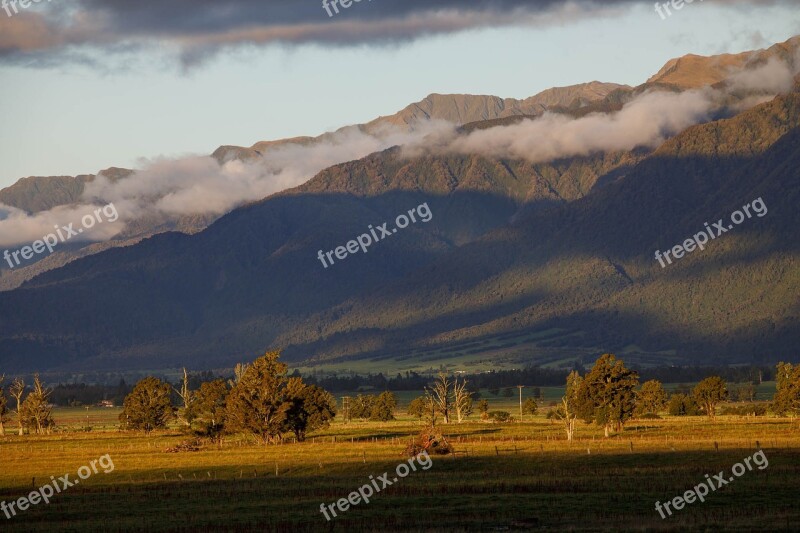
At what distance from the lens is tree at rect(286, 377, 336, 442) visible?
140625mm

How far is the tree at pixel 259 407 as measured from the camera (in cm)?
13838

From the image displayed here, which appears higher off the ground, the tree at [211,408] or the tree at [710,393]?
the tree at [211,408]

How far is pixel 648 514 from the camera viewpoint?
7575 centimetres

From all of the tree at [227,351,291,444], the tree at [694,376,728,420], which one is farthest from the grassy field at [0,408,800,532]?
the tree at [694,376,728,420]

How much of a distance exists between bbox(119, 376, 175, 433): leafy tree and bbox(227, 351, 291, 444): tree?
32801mm

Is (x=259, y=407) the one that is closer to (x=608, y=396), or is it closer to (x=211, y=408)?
(x=211, y=408)

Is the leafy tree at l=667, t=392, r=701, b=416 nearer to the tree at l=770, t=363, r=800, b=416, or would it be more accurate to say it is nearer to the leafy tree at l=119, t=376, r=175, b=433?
the tree at l=770, t=363, r=800, b=416

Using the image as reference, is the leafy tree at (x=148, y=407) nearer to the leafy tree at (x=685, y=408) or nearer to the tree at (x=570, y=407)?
the tree at (x=570, y=407)

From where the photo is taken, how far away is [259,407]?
138375 mm

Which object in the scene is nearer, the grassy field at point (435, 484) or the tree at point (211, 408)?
the grassy field at point (435, 484)

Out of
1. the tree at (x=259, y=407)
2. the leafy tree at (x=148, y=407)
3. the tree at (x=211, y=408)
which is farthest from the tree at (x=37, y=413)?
the tree at (x=259, y=407)

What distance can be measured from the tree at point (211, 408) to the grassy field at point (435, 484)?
2.98 m

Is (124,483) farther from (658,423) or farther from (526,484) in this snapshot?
(658,423)

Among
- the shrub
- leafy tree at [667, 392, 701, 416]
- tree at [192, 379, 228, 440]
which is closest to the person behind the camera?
the shrub
